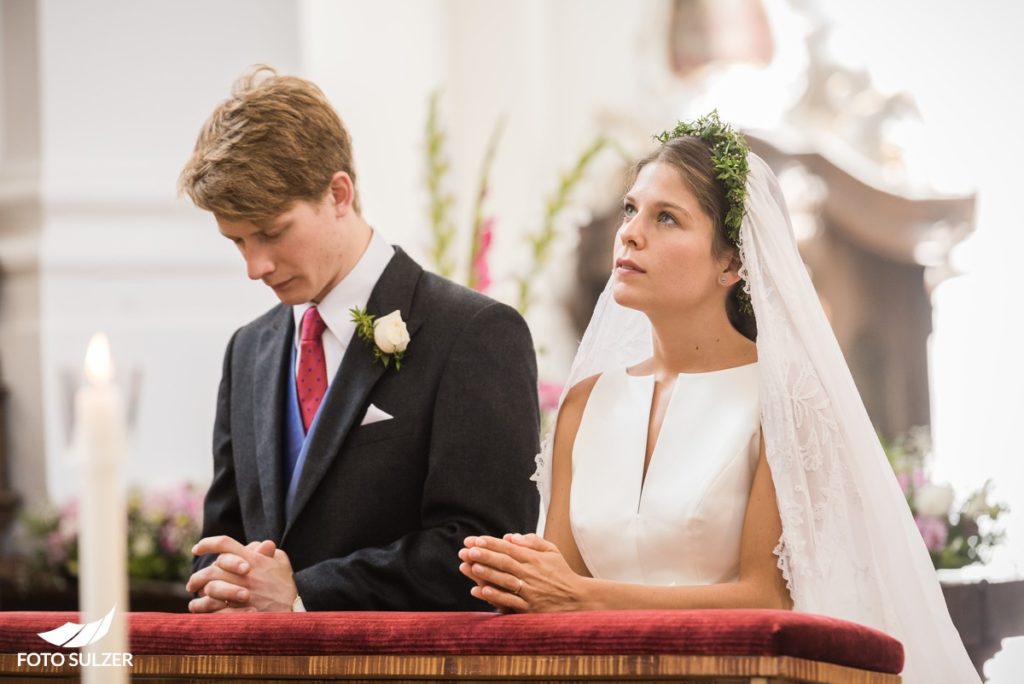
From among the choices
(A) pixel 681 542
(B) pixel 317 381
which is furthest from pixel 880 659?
(B) pixel 317 381

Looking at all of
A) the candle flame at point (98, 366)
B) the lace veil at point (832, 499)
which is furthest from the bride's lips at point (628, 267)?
the candle flame at point (98, 366)

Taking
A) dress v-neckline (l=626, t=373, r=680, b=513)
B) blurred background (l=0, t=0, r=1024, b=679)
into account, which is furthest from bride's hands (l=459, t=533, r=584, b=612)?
blurred background (l=0, t=0, r=1024, b=679)

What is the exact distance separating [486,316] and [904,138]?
496cm

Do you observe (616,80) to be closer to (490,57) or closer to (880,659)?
(490,57)

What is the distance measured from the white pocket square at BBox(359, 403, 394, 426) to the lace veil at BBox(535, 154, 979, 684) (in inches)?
34.2

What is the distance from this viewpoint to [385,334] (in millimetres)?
3121

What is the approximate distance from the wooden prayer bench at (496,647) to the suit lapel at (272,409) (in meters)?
0.58

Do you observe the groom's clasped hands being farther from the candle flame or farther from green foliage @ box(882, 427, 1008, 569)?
green foliage @ box(882, 427, 1008, 569)

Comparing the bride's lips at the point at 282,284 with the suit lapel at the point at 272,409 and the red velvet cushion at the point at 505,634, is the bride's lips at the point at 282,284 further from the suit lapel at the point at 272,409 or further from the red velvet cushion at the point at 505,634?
the red velvet cushion at the point at 505,634

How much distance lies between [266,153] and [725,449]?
4.19 feet

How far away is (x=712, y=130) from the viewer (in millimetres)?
3189

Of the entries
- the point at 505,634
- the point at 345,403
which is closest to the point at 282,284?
the point at 345,403

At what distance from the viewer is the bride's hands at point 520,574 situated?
2.49 m

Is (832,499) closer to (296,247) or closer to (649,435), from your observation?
(649,435)
